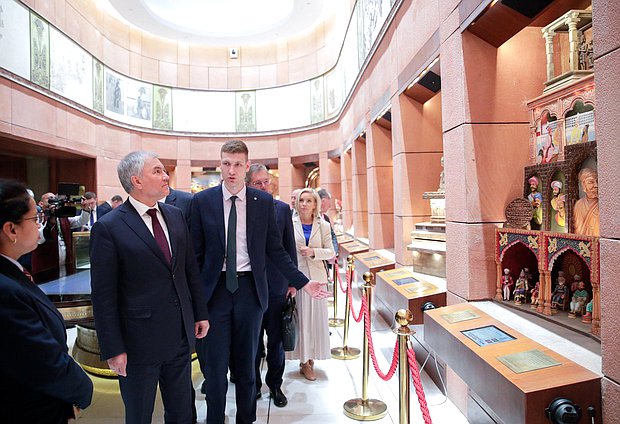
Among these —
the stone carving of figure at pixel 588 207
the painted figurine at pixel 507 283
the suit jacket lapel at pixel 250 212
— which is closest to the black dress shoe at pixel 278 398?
the suit jacket lapel at pixel 250 212

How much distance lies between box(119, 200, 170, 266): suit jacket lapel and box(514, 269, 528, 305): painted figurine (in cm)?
257

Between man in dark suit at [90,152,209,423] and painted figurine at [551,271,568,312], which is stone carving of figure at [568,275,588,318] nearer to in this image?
painted figurine at [551,271,568,312]

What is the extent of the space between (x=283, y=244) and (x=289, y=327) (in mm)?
701

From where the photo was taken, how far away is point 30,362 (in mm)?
1451

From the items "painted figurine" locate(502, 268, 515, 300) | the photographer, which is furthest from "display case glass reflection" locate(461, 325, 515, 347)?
the photographer

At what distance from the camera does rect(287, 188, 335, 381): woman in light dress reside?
4.06m

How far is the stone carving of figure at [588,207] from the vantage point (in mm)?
2535

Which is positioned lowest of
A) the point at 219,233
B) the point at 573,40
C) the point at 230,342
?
the point at 230,342

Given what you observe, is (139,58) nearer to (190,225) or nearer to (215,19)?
(215,19)

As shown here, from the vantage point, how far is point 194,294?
2436mm

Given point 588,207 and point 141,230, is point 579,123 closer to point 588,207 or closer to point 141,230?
point 588,207

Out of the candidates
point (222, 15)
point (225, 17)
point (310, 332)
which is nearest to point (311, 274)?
point (310, 332)

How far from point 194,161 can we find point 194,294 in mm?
15073

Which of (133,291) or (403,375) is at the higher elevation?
(133,291)
